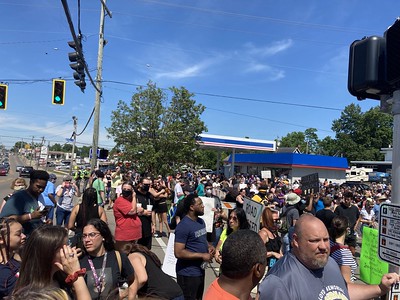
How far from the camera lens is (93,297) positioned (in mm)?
2650

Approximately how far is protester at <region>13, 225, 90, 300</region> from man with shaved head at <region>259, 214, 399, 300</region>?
126 centimetres

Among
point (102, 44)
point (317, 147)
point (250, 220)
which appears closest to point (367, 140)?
point (317, 147)

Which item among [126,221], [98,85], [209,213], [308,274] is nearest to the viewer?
[308,274]

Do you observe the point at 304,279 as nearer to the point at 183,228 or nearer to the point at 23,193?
the point at 183,228

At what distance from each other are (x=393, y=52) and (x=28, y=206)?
4.56m

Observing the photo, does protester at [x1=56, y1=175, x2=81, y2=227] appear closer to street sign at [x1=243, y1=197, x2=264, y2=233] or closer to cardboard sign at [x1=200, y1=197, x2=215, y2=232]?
cardboard sign at [x1=200, y1=197, x2=215, y2=232]

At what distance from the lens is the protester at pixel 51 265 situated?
227 centimetres

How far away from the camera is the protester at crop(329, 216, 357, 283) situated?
3.99m

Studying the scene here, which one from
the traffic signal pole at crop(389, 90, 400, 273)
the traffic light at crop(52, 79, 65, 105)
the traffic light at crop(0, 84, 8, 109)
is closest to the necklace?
the traffic signal pole at crop(389, 90, 400, 273)

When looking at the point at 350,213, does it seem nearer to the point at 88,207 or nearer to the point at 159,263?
the point at 88,207

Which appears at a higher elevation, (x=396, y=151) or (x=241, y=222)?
(x=396, y=151)

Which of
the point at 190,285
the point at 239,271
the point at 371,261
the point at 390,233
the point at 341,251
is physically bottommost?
the point at 371,261

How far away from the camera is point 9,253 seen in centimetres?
290

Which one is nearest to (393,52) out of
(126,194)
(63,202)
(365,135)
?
(126,194)
